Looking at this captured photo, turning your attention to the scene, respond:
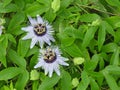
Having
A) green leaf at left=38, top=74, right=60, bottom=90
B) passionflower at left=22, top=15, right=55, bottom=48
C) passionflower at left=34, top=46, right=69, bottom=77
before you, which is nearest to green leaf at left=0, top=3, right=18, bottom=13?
passionflower at left=22, top=15, right=55, bottom=48

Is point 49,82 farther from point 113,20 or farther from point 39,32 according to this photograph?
point 113,20

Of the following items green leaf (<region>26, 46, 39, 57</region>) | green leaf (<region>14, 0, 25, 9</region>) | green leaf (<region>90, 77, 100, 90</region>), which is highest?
green leaf (<region>14, 0, 25, 9</region>)

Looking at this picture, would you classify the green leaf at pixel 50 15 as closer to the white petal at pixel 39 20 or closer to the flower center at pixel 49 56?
the white petal at pixel 39 20

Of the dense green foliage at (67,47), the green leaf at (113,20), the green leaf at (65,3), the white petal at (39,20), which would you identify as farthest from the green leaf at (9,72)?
the green leaf at (113,20)

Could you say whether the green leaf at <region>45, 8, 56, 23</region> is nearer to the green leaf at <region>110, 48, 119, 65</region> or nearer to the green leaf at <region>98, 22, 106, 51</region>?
the green leaf at <region>98, 22, 106, 51</region>

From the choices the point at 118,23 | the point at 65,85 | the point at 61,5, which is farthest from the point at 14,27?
the point at 118,23
